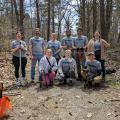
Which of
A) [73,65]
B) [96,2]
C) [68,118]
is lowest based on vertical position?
[68,118]

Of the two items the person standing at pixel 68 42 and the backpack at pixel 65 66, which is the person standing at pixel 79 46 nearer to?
the person standing at pixel 68 42

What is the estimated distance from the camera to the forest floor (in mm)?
9047

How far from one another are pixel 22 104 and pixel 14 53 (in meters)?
2.52

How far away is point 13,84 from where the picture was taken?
1245 centimetres

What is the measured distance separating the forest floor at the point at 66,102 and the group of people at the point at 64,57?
42 cm

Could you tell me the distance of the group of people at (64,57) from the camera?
457 inches

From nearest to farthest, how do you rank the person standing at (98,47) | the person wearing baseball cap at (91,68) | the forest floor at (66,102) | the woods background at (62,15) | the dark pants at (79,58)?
the forest floor at (66,102)
the person wearing baseball cap at (91,68)
the person standing at (98,47)
the dark pants at (79,58)
the woods background at (62,15)

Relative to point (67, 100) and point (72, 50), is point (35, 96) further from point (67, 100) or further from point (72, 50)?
point (72, 50)

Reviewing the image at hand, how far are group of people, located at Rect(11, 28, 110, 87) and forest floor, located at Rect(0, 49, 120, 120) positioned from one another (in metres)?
0.42

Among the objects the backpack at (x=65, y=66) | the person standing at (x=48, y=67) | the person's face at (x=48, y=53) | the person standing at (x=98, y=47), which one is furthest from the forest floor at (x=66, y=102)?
the person's face at (x=48, y=53)

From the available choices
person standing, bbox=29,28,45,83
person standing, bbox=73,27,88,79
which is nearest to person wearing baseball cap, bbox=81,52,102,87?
person standing, bbox=73,27,88,79

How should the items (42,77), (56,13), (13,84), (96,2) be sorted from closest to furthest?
(42,77) → (13,84) → (96,2) → (56,13)

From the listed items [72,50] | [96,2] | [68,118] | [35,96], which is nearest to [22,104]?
[35,96]

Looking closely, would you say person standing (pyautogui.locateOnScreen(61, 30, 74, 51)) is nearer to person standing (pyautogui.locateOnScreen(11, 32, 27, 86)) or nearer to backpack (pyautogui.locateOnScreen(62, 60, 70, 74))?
backpack (pyautogui.locateOnScreen(62, 60, 70, 74))
